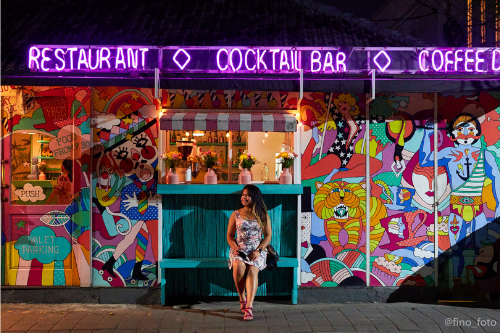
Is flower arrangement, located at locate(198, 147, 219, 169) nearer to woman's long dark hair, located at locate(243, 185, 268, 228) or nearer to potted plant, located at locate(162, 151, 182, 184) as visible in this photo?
potted plant, located at locate(162, 151, 182, 184)

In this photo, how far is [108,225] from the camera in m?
6.02

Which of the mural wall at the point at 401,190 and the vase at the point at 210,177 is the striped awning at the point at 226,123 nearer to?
the mural wall at the point at 401,190

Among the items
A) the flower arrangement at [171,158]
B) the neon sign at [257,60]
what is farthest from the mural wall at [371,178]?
the neon sign at [257,60]

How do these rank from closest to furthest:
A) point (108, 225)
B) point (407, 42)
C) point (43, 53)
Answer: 1. point (43, 53)
2. point (108, 225)
3. point (407, 42)

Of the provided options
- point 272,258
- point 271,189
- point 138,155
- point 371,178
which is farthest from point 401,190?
point 138,155

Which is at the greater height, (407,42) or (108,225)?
(407,42)

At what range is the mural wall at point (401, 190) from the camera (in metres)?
6.14

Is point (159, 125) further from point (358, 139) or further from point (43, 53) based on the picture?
point (358, 139)

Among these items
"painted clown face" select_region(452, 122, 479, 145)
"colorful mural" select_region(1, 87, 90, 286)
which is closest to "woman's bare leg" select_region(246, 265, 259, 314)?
"colorful mural" select_region(1, 87, 90, 286)

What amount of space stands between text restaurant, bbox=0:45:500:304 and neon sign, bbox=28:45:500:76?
0.30 ft

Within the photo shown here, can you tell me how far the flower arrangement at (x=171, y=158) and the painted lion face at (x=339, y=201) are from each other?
2.23m

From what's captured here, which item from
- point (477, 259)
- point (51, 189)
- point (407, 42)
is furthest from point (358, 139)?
point (51, 189)

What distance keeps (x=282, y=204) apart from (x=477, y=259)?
10.4ft

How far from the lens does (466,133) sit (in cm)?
615
